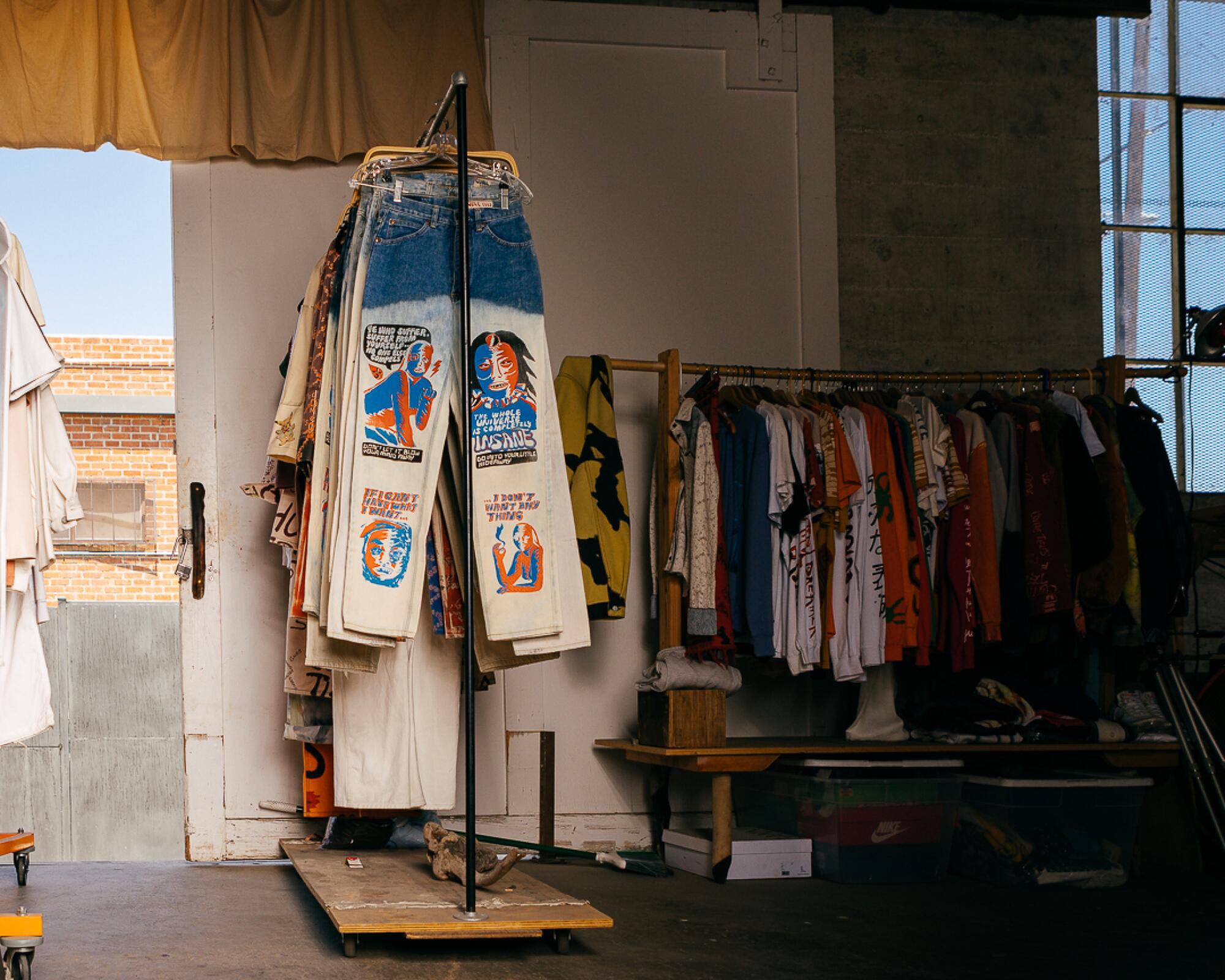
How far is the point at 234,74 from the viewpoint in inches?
166

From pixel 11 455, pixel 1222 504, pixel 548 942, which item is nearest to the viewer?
pixel 548 942

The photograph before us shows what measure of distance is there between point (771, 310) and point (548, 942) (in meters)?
2.61

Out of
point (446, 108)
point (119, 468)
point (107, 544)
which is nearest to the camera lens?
point (446, 108)

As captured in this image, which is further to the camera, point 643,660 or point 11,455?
point 643,660

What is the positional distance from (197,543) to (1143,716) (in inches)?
125

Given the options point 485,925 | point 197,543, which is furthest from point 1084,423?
point 197,543

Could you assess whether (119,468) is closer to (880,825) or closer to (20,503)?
(20,503)

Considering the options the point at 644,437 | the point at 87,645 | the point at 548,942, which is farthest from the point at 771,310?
the point at 87,645

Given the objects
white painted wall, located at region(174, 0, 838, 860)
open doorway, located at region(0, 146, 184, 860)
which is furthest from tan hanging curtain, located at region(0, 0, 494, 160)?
open doorway, located at region(0, 146, 184, 860)

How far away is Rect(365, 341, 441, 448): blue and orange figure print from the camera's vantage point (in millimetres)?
2832

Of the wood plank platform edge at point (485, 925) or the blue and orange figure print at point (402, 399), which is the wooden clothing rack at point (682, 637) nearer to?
the wood plank platform edge at point (485, 925)

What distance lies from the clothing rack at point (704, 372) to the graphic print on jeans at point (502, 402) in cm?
126

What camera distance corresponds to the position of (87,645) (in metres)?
8.52

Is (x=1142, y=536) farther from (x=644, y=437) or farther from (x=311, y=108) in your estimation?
(x=311, y=108)
